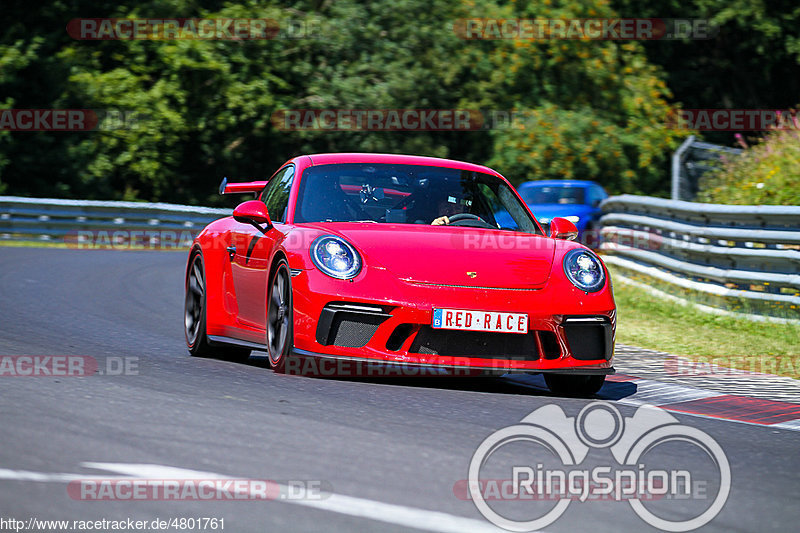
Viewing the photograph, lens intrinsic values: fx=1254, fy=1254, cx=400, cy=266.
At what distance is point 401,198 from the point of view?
8117 mm

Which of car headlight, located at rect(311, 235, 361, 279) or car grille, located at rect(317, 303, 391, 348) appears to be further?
car headlight, located at rect(311, 235, 361, 279)

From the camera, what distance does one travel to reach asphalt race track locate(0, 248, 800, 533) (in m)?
4.15

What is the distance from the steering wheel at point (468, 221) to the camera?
317 inches

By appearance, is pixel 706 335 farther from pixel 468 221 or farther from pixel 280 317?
pixel 280 317

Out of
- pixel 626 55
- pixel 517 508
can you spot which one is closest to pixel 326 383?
pixel 517 508

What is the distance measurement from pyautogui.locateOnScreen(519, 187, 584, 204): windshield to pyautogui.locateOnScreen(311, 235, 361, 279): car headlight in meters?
17.2

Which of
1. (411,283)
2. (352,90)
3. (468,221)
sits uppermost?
(468,221)

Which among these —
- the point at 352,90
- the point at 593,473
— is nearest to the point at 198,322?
the point at 593,473

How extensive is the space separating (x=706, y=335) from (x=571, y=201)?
13294 mm

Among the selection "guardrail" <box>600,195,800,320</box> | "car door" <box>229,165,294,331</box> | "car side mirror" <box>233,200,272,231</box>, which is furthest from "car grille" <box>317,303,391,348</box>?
"guardrail" <box>600,195,800,320</box>

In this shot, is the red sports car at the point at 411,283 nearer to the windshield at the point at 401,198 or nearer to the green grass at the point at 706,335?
the windshield at the point at 401,198

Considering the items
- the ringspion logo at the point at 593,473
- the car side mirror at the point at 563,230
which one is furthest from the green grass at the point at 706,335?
the ringspion logo at the point at 593,473

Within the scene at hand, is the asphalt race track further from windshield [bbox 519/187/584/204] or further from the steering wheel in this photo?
windshield [bbox 519/187/584/204]

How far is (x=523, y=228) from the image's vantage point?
828 centimetres
